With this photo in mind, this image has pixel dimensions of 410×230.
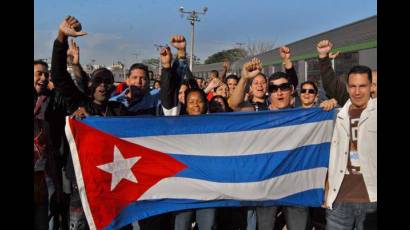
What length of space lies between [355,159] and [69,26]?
8.33ft

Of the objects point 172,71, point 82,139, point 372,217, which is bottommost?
point 372,217

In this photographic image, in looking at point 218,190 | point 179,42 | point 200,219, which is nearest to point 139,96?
point 179,42

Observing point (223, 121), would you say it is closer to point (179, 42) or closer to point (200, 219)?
point (200, 219)

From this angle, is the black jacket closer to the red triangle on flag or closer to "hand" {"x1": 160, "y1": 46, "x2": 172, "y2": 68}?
the red triangle on flag

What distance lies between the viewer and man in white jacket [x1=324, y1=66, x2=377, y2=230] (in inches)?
129

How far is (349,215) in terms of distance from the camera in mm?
3373

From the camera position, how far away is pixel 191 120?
388 centimetres

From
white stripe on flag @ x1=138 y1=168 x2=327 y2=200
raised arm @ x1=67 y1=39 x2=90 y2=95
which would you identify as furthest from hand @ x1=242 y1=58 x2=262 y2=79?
raised arm @ x1=67 y1=39 x2=90 y2=95

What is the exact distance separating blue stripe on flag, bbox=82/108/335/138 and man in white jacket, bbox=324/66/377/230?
17.9 inches

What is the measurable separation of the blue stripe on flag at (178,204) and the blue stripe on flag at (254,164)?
0.21 m
